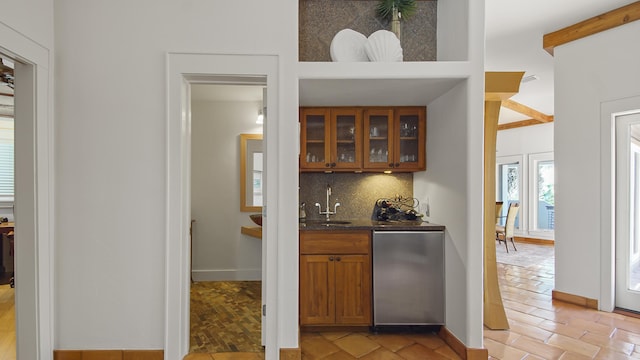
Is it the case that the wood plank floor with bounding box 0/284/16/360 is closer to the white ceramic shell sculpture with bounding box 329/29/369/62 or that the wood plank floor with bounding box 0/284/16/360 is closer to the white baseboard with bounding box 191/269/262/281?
the white baseboard with bounding box 191/269/262/281

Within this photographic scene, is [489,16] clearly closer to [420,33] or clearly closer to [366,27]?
[420,33]

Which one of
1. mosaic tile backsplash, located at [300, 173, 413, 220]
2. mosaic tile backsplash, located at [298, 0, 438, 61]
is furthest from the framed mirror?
mosaic tile backsplash, located at [298, 0, 438, 61]

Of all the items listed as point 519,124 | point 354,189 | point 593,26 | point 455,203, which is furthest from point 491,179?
point 519,124

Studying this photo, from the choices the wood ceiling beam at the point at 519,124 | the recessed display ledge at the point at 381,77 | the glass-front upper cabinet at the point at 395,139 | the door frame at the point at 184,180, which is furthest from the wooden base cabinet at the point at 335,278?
the wood ceiling beam at the point at 519,124

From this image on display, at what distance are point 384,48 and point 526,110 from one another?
579cm

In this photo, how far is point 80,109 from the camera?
7.34 feet

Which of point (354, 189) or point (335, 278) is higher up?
point (354, 189)

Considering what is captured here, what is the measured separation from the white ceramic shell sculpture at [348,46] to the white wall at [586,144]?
259cm

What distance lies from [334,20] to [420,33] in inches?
31.0

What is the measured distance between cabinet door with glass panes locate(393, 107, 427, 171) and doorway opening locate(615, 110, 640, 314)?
215 centimetres

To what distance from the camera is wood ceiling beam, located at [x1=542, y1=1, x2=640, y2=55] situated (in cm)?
310

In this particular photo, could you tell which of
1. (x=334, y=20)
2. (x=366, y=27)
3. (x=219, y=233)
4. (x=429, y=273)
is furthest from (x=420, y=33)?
(x=219, y=233)

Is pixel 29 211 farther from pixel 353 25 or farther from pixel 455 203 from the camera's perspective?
pixel 455 203

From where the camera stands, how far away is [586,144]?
134 inches
